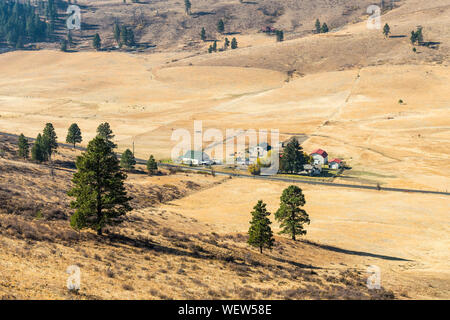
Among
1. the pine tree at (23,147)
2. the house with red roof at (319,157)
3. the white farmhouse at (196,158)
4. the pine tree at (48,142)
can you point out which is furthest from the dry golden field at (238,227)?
the white farmhouse at (196,158)

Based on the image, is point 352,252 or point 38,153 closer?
point 352,252

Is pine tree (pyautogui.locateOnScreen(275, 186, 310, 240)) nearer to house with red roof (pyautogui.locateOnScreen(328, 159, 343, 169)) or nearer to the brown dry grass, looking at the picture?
the brown dry grass

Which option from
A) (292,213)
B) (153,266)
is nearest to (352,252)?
(292,213)

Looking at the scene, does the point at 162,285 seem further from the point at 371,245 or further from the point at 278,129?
the point at 278,129

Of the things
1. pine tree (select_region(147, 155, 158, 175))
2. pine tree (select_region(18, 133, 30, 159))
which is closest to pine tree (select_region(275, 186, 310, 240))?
pine tree (select_region(147, 155, 158, 175))

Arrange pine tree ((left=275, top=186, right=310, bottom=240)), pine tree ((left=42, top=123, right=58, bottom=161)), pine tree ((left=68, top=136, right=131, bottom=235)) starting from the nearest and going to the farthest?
pine tree ((left=68, top=136, right=131, bottom=235)) → pine tree ((left=275, top=186, right=310, bottom=240)) → pine tree ((left=42, top=123, right=58, bottom=161))

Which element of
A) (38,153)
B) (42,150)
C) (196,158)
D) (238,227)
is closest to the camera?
(238,227)

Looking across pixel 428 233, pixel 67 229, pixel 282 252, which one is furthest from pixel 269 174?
pixel 67 229

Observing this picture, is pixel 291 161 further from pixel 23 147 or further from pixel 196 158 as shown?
pixel 23 147
